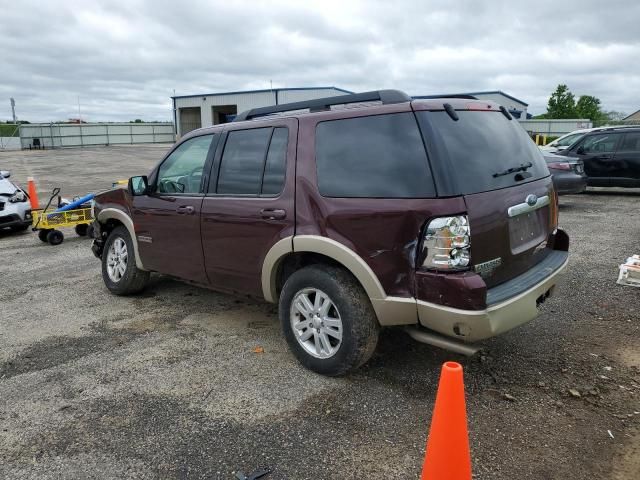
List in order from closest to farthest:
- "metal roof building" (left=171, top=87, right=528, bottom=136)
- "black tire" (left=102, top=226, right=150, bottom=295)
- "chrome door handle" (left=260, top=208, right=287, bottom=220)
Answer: "chrome door handle" (left=260, top=208, right=287, bottom=220) → "black tire" (left=102, top=226, right=150, bottom=295) → "metal roof building" (left=171, top=87, right=528, bottom=136)

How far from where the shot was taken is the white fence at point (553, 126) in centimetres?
3714

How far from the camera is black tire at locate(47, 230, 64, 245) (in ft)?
29.4

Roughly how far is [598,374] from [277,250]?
8.02 feet

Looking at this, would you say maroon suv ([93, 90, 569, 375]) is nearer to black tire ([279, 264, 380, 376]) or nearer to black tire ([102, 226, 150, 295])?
black tire ([279, 264, 380, 376])

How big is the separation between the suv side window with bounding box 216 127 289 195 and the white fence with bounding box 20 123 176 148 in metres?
45.7

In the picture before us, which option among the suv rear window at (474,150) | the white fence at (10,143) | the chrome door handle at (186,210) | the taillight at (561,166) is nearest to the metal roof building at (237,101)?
the white fence at (10,143)

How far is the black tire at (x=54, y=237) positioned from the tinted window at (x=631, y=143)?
482 inches

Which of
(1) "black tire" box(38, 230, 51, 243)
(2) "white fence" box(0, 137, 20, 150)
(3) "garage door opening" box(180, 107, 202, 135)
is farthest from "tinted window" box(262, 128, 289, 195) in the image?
(3) "garage door opening" box(180, 107, 202, 135)

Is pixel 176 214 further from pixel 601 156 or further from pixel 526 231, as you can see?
pixel 601 156

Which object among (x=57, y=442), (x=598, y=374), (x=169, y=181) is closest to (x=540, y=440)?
(x=598, y=374)

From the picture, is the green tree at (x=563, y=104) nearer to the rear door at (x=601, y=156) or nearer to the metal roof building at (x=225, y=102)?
the metal roof building at (x=225, y=102)

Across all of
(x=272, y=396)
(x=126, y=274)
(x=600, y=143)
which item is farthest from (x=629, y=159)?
(x=272, y=396)

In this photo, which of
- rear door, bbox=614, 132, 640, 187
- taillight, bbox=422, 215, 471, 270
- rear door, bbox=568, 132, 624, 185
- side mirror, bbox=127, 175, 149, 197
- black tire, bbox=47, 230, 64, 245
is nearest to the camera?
taillight, bbox=422, 215, 471, 270

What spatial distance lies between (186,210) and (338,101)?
5.44 ft
